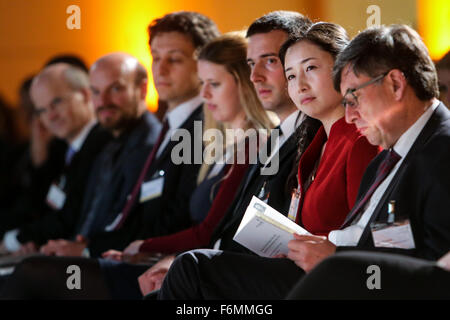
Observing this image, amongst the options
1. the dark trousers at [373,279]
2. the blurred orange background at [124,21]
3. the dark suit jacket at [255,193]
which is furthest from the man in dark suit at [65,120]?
the dark trousers at [373,279]

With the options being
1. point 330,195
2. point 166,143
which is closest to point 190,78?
point 166,143

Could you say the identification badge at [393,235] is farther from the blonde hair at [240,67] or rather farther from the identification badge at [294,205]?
the blonde hair at [240,67]

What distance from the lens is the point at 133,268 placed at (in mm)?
3318

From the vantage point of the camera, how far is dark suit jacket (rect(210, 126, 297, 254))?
110 inches

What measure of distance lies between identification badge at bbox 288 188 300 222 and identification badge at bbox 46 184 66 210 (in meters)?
2.53

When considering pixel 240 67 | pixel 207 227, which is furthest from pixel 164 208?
pixel 240 67

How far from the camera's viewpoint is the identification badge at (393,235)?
2.04 metres

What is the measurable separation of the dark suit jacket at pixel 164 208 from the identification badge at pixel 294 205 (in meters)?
0.98

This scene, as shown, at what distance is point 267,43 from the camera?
9.97 ft

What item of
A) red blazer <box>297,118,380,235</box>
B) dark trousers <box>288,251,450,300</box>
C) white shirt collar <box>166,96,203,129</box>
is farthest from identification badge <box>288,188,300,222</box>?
white shirt collar <box>166,96,203,129</box>

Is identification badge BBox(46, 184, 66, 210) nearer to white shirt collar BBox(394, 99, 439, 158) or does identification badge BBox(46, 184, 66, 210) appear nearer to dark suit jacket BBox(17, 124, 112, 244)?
dark suit jacket BBox(17, 124, 112, 244)

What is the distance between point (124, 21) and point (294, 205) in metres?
3.38

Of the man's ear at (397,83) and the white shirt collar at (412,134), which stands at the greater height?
the man's ear at (397,83)
